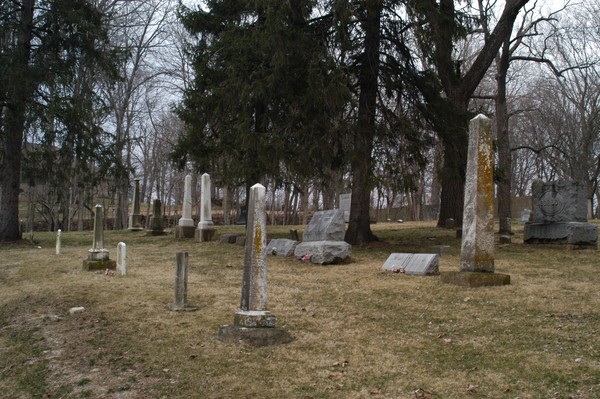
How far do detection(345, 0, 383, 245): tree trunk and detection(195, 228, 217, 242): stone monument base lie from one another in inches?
209

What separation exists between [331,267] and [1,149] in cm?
1309

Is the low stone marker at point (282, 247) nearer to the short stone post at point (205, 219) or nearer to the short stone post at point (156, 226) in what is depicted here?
the short stone post at point (205, 219)

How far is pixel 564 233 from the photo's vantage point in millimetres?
13266

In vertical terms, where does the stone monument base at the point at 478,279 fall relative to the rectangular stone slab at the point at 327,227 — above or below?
below

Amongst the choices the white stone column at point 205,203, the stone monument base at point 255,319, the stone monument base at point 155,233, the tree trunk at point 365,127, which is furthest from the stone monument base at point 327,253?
the stone monument base at point 155,233

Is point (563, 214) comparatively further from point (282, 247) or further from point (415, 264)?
point (282, 247)

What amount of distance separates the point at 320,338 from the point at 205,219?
12.8m

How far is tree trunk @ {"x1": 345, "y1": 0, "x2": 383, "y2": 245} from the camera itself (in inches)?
544

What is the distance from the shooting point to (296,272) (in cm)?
1109

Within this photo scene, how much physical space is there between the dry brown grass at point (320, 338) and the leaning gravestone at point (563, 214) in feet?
8.82

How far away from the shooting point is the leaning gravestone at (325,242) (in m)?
11.9

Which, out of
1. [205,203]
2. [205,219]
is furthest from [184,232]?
[205,203]

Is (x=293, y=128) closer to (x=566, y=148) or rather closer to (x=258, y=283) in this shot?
(x=258, y=283)

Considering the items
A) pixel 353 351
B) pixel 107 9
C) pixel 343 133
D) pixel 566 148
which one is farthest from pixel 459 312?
pixel 566 148
